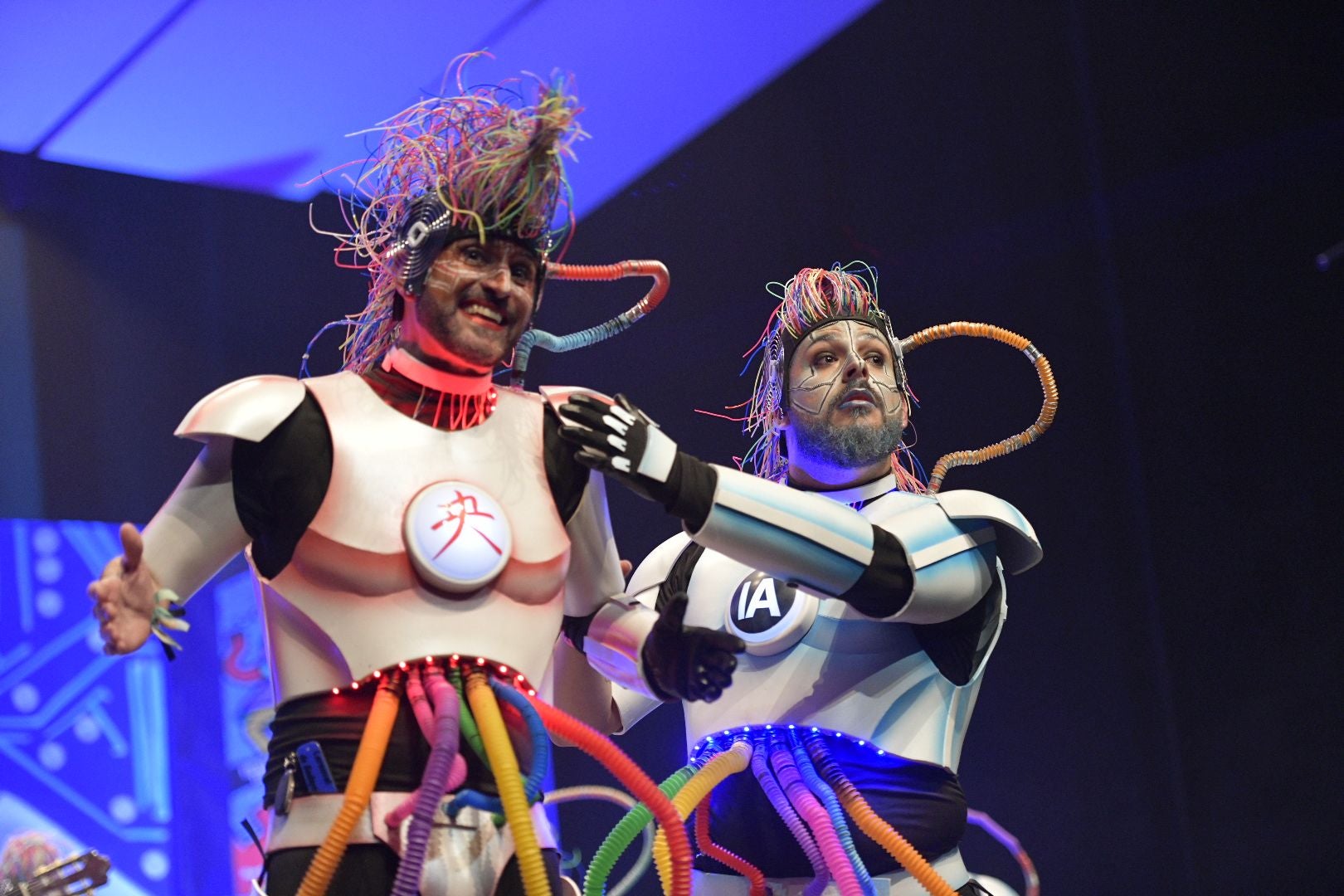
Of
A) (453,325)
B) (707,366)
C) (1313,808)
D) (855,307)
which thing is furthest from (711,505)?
(1313,808)

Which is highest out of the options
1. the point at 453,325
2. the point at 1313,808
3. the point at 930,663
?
the point at 453,325

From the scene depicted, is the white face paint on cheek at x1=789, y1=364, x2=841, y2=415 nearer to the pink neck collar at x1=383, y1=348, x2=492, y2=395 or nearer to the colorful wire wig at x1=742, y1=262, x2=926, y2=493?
the colorful wire wig at x1=742, y1=262, x2=926, y2=493

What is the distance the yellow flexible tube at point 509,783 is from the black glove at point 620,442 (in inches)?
12.8

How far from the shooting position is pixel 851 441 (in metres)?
2.37

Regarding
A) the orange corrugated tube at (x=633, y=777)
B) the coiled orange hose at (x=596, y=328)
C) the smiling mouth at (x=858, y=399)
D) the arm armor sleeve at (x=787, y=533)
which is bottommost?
the orange corrugated tube at (x=633, y=777)

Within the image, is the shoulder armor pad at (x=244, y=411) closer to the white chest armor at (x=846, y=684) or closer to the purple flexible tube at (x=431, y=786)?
the purple flexible tube at (x=431, y=786)

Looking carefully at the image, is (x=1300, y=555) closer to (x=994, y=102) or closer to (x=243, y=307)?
(x=994, y=102)

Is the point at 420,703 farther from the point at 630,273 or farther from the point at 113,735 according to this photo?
the point at 113,735

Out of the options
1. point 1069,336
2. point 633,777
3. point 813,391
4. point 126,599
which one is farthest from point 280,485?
point 1069,336

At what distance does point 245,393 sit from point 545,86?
1.73 feet

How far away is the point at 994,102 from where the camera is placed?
361 centimetres

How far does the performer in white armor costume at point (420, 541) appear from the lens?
152cm

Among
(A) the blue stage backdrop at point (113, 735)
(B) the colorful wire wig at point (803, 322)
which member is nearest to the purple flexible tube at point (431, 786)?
(B) the colorful wire wig at point (803, 322)

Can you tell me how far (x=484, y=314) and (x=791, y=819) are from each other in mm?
845
